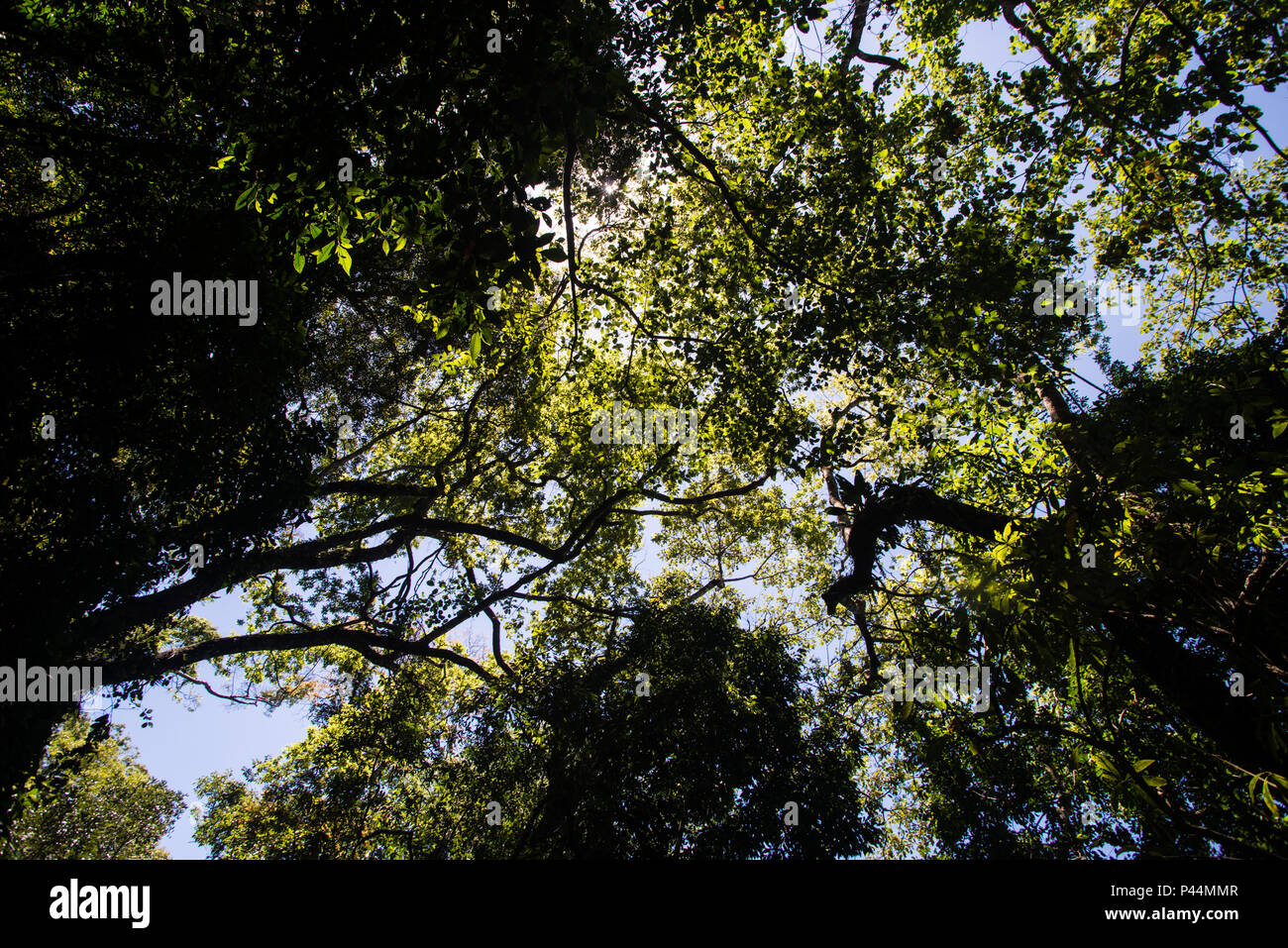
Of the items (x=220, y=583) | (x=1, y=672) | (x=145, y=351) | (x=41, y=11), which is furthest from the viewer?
(x=220, y=583)

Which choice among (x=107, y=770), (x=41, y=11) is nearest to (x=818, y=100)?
(x=41, y=11)

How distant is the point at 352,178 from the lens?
4281mm

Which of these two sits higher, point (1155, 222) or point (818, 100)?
point (818, 100)

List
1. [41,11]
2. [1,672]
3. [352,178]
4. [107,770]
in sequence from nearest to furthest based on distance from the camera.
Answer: [352,178], [1,672], [41,11], [107,770]

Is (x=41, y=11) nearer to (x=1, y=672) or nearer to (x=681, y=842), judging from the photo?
(x=1, y=672)

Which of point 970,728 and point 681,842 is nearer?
point 681,842

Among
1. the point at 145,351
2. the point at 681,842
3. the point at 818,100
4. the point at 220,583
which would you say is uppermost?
the point at 818,100

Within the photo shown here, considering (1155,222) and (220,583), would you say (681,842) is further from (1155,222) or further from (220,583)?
(1155,222)

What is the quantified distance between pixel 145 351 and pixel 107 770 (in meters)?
15.6

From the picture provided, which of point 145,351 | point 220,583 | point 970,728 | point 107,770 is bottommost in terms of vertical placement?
point 107,770

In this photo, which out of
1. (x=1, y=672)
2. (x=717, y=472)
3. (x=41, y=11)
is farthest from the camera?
(x=717, y=472)

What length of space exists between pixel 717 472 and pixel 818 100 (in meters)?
7.96
